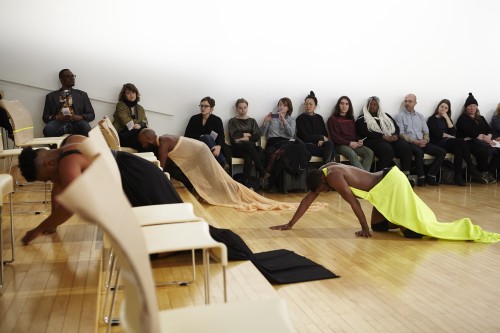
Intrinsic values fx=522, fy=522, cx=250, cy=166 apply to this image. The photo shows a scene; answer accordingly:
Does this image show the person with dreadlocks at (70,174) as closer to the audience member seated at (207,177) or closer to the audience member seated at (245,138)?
the audience member seated at (207,177)

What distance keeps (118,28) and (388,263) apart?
478cm

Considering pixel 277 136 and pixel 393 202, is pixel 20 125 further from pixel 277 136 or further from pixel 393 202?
pixel 277 136

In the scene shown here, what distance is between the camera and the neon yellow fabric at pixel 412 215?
4418 mm

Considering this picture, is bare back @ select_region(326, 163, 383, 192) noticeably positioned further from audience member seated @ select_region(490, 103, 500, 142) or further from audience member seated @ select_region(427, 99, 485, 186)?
audience member seated @ select_region(490, 103, 500, 142)

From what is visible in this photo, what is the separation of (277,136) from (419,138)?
2308 millimetres

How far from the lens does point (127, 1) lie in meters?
6.86

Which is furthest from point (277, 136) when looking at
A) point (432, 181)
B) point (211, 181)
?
point (432, 181)

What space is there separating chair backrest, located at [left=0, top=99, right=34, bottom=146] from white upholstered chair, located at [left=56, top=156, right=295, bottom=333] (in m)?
3.67

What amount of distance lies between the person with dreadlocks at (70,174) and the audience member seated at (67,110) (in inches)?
123

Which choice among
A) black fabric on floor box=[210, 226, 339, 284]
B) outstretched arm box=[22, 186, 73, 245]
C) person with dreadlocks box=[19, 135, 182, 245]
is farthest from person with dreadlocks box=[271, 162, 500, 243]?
outstretched arm box=[22, 186, 73, 245]

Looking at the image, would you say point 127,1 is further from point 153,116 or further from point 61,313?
point 61,313

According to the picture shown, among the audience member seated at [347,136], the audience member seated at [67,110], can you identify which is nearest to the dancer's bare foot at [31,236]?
the audience member seated at [67,110]

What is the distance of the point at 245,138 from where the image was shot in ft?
23.5

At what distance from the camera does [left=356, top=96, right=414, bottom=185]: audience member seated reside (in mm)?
7473
